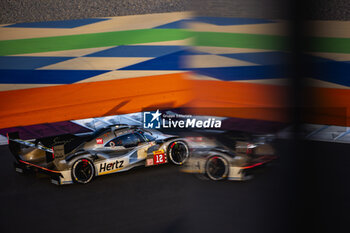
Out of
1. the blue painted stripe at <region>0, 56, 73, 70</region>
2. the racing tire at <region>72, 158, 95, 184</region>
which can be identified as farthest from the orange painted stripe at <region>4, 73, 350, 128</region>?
the racing tire at <region>72, 158, 95, 184</region>

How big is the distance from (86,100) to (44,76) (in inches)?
55.7

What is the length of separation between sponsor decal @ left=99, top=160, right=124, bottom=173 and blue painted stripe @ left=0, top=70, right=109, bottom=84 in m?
3.95

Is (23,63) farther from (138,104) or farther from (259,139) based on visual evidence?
(259,139)

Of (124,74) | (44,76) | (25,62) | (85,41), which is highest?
(85,41)

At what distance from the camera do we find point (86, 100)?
7.20 meters

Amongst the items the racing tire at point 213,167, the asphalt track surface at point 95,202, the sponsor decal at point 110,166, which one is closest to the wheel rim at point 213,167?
the racing tire at point 213,167

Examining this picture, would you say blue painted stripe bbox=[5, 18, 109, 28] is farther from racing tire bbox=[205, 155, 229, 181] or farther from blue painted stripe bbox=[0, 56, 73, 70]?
racing tire bbox=[205, 155, 229, 181]

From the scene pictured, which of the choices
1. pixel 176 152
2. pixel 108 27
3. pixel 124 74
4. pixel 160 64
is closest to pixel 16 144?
pixel 176 152

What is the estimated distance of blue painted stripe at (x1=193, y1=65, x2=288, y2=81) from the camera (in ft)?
2.15

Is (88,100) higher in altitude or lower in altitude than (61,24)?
lower

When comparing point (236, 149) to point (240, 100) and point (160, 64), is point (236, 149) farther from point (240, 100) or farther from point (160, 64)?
point (160, 64)

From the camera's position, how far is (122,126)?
483 centimetres

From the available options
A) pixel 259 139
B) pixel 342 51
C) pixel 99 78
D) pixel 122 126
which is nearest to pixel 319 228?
pixel 259 139

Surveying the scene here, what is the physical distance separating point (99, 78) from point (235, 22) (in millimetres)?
7490
